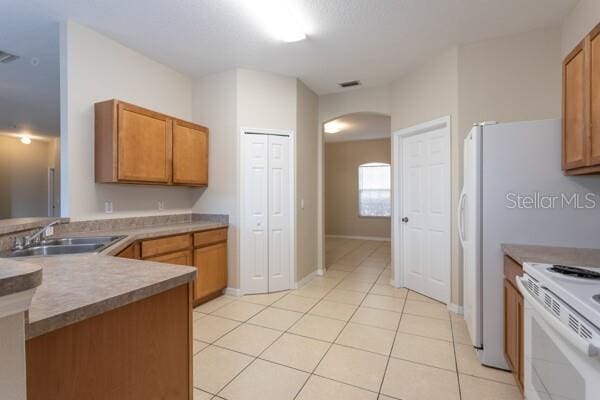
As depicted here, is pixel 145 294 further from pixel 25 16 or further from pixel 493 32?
pixel 493 32

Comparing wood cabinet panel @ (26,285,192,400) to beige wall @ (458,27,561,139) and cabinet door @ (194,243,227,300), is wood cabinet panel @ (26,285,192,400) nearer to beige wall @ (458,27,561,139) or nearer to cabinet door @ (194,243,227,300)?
cabinet door @ (194,243,227,300)

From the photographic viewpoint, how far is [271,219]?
3.83 m

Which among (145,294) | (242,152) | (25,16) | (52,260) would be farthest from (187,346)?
(25,16)

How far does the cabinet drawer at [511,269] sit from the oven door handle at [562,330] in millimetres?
280

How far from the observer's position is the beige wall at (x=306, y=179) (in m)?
4.07

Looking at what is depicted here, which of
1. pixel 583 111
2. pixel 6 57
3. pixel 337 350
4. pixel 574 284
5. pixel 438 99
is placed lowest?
pixel 337 350

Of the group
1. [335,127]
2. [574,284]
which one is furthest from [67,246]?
[335,127]

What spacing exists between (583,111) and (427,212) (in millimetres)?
2032

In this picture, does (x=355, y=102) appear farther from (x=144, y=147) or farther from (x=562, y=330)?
(x=562, y=330)

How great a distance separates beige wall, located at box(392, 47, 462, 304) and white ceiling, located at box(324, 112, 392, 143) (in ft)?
4.90

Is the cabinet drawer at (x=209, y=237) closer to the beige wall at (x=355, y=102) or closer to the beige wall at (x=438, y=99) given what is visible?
the beige wall at (x=355, y=102)

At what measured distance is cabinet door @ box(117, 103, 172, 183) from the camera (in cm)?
277

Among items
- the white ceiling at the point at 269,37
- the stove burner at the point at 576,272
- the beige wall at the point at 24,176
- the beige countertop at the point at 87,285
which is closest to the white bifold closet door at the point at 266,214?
the white ceiling at the point at 269,37

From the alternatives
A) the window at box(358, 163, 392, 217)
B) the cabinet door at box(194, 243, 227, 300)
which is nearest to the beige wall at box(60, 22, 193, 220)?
the cabinet door at box(194, 243, 227, 300)
